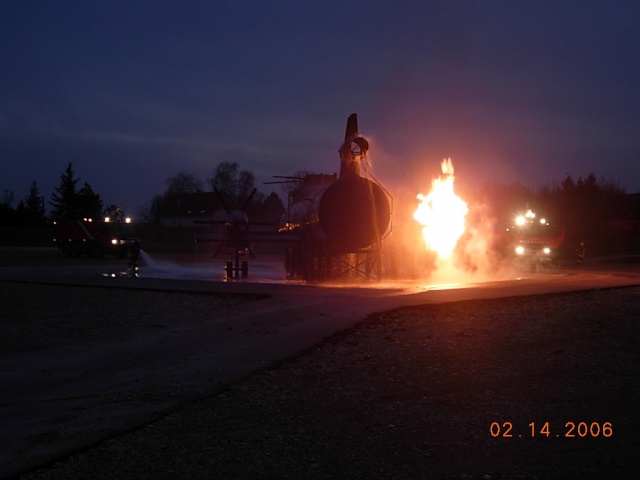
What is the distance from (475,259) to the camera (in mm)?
31172

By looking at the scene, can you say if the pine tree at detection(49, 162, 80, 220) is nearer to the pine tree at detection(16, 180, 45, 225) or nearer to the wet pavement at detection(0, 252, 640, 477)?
the pine tree at detection(16, 180, 45, 225)


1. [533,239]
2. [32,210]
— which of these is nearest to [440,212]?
[533,239]

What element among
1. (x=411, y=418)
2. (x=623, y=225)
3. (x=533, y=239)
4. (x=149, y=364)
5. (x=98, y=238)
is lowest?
(x=411, y=418)

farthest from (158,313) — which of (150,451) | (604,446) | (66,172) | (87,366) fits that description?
(66,172)

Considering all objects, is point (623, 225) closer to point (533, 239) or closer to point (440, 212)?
point (533, 239)

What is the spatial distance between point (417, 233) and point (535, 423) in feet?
71.2

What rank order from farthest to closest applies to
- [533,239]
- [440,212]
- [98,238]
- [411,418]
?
[98,238]
[533,239]
[440,212]
[411,418]

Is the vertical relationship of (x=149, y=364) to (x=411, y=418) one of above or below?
above

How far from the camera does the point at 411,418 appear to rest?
7.45 metres

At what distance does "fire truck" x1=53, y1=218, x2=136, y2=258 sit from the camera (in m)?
52.6

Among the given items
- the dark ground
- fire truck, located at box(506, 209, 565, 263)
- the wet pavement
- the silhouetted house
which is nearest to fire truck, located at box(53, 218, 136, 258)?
fire truck, located at box(506, 209, 565, 263)

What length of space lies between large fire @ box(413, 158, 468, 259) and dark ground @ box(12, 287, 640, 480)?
17.1 m

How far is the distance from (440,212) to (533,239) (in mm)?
11248

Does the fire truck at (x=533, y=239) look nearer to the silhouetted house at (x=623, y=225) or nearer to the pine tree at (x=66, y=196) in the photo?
the silhouetted house at (x=623, y=225)
